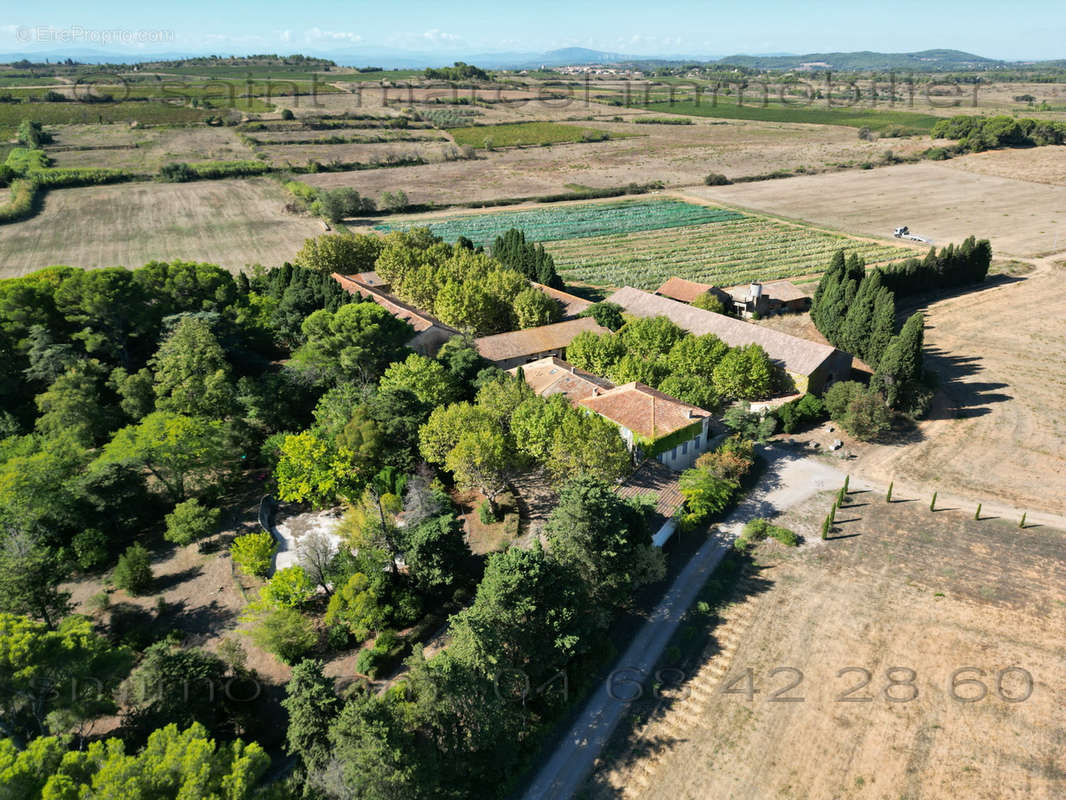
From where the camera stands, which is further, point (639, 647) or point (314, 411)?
point (314, 411)

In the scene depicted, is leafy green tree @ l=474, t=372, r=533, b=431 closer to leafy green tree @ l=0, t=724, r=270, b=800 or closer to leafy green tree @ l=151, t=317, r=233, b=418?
leafy green tree @ l=151, t=317, r=233, b=418

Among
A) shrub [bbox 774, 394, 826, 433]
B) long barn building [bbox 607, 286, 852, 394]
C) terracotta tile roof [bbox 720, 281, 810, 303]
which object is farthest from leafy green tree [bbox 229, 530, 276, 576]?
terracotta tile roof [bbox 720, 281, 810, 303]

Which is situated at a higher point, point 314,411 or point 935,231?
point 935,231

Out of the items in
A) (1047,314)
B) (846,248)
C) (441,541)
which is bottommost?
(441,541)

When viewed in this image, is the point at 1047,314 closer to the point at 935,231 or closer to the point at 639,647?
the point at 935,231

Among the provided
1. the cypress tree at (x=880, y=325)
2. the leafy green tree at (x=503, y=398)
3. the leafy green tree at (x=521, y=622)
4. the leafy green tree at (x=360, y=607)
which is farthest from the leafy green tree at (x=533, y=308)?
the leafy green tree at (x=521, y=622)

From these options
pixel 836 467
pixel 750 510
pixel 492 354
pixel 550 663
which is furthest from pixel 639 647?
pixel 492 354

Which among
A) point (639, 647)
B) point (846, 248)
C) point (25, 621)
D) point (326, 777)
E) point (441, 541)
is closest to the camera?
point (326, 777)
